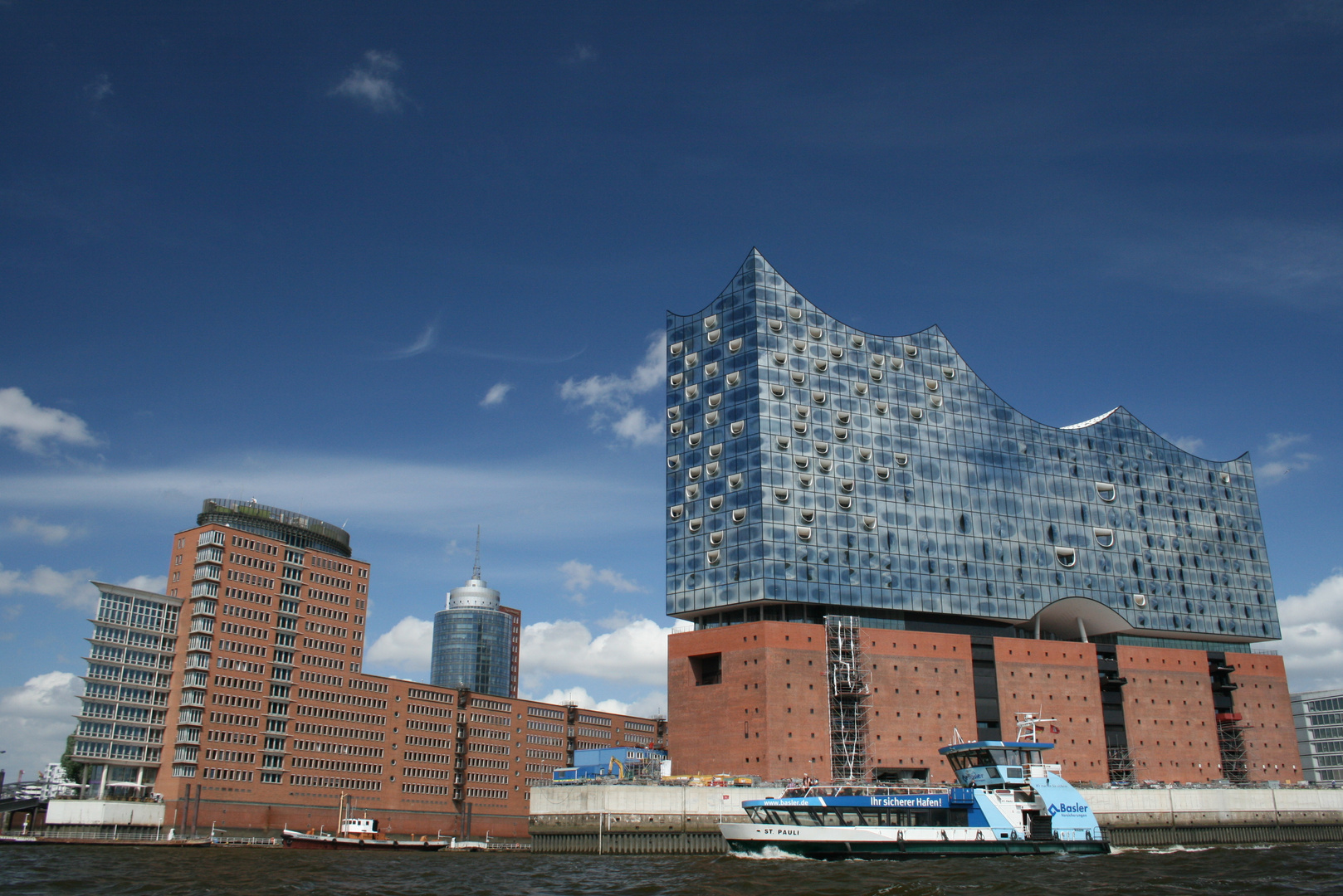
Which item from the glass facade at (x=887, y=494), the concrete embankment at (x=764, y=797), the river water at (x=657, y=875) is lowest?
the river water at (x=657, y=875)

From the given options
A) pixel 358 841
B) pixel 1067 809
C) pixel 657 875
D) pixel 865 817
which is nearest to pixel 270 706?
pixel 358 841

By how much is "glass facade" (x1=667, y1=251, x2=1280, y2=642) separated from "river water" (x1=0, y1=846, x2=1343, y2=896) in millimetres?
37120

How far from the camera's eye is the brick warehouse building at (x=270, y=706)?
143m

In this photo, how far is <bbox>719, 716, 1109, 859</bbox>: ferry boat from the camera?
78.7 meters

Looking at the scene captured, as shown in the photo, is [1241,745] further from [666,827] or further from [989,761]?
[666,827]

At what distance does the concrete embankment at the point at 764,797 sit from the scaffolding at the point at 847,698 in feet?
39.2

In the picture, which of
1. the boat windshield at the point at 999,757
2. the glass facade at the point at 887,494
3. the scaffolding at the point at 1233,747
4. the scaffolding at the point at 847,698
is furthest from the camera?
the scaffolding at the point at 1233,747

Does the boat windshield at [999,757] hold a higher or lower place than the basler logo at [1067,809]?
higher

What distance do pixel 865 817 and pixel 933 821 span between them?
5225mm

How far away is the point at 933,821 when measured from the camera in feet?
264

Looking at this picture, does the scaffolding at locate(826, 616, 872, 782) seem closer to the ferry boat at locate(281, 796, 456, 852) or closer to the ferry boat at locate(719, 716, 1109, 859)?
the ferry boat at locate(719, 716, 1109, 859)

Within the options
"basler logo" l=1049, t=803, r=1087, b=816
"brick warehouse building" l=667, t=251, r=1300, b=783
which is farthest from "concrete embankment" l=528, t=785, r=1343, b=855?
"basler logo" l=1049, t=803, r=1087, b=816

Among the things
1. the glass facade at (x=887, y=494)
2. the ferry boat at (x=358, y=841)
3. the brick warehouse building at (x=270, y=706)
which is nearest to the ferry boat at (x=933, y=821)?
the glass facade at (x=887, y=494)

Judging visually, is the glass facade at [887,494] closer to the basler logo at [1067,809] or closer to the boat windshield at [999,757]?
the boat windshield at [999,757]
